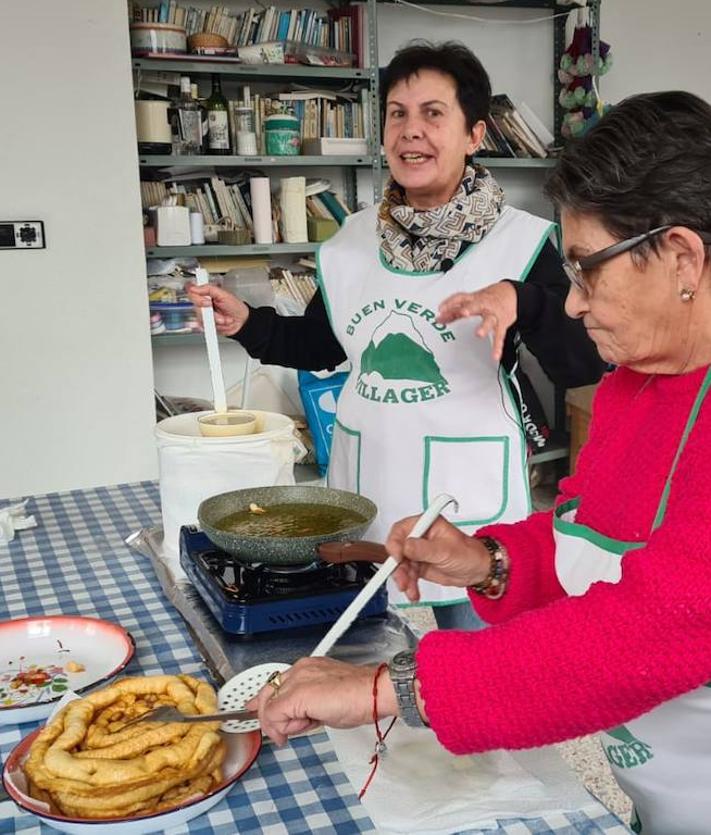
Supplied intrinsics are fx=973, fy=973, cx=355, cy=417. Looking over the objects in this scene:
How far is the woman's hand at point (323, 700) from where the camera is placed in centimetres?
98

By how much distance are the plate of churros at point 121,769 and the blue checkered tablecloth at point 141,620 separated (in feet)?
0.12

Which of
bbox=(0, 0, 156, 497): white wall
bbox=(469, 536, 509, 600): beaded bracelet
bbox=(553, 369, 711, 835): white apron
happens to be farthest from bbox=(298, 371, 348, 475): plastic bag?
bbox=(553, 369, 711, 835): white apron

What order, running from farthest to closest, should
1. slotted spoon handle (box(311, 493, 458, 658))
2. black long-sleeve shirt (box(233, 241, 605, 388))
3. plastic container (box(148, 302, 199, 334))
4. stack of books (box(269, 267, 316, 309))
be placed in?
stack of books (box(269, 267, 316, 309)), plastic container (box(148, 302, 199, 334)), black long-sleeve shirt (box(233, 241, 605, 388)), slotted spoon handle (box(311, 493, 458, 658))

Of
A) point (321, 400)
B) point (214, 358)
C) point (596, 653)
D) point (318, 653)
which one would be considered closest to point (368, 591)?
point (318, 653)

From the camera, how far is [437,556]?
49.4 inches

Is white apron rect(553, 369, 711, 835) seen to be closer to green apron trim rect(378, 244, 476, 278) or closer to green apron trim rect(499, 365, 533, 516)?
green apron trim rect(499, 365, 533, 516)

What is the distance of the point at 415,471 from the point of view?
80.5 inches

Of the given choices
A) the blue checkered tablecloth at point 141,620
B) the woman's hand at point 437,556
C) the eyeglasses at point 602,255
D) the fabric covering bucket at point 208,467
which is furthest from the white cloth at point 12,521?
the eyeglasses at point 602,255

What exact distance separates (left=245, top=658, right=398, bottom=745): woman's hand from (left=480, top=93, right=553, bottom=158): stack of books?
3.81 metres

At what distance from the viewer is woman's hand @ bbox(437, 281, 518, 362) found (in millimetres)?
1450

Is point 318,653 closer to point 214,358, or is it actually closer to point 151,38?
point 214,358

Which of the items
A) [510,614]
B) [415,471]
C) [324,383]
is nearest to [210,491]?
[415,471]

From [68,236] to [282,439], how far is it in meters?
2.11

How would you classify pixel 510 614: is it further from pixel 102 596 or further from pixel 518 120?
pixel 518 120
